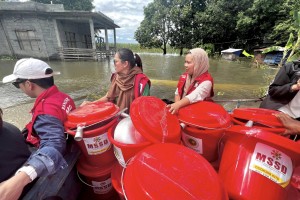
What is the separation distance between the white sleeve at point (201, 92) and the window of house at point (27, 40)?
49.2 feet

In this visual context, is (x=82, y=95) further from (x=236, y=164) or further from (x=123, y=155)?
(x=236, y=164)

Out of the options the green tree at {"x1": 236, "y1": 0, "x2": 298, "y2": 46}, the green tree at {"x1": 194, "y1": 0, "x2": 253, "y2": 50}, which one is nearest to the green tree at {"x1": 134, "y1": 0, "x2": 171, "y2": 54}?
the green tree at {"x1": 194, "y1": 0, "x2": 253, "y2": 50}

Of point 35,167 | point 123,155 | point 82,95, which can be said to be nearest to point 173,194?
point 123,155

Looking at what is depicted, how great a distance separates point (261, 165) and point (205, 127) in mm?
405

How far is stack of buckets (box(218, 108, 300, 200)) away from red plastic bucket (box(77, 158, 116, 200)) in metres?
1.01

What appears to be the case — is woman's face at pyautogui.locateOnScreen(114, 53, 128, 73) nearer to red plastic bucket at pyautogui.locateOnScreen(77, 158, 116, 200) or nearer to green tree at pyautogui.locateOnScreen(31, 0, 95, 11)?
red plastic bucket at pyautogui.locateOnScreen(77, 158, 116, 200)

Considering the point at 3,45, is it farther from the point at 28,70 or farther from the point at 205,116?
the point at 205,116

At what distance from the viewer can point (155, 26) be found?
86.3 ft

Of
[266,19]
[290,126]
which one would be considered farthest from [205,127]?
[266,19]

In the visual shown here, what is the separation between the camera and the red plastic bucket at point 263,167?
1019mm

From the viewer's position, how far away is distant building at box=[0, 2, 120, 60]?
496 inches

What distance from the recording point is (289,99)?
6.08 ft

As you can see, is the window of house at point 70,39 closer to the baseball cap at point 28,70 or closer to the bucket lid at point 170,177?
the baseball cap at point 28,70

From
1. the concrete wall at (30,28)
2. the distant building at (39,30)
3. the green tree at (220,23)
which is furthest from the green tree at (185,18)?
the concrete wall at (30,28)
